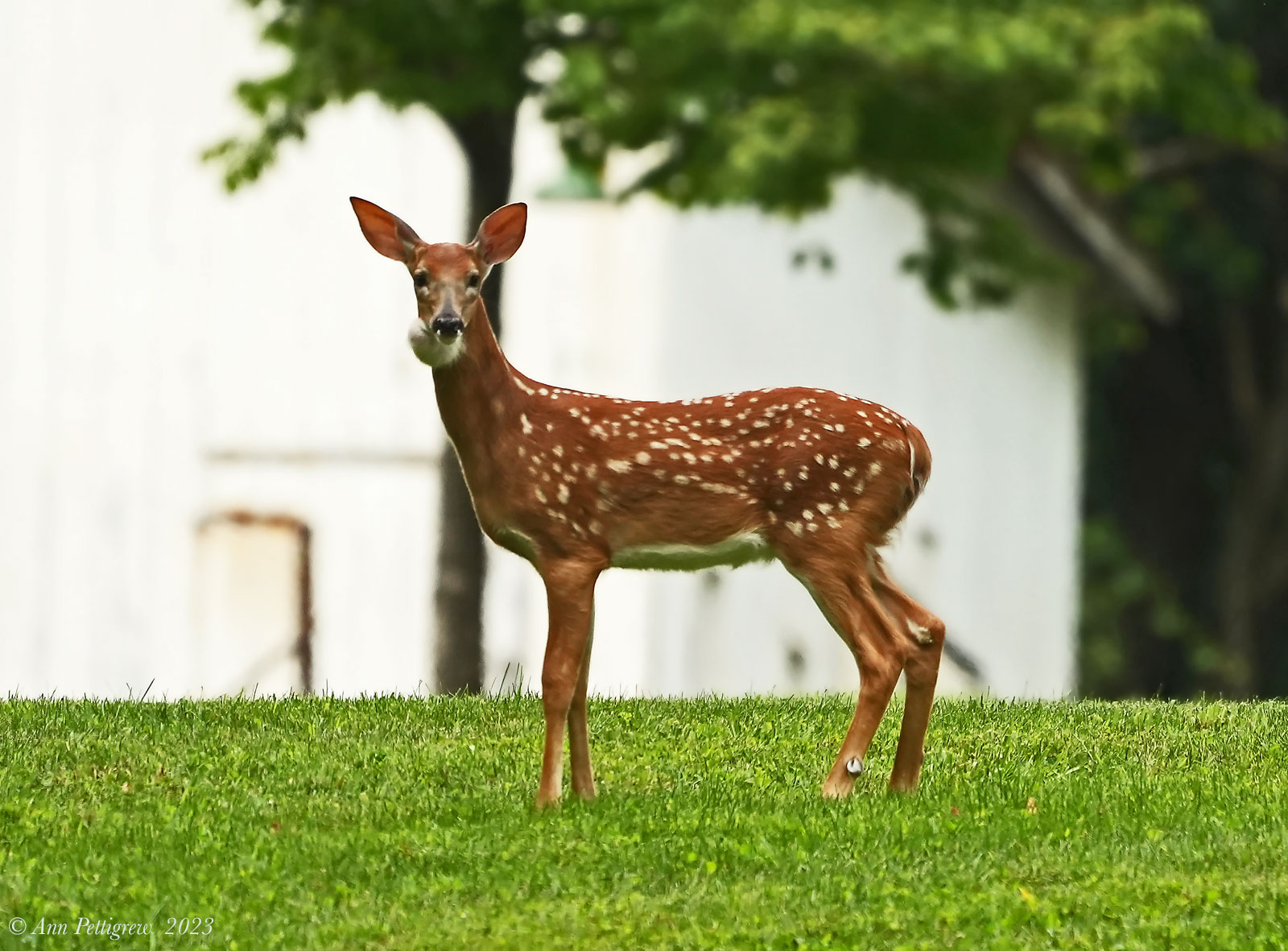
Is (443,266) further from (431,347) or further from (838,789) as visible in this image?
(838,789)

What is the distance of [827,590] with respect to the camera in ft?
26.6

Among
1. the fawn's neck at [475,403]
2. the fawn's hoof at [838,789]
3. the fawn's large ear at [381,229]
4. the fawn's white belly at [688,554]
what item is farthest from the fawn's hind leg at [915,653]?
the fawn's large ear at [381,229]

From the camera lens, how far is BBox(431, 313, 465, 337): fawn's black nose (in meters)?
7.72

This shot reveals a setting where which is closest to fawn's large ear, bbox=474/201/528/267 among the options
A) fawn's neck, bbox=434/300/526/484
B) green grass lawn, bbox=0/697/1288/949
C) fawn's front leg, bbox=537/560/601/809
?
fawn's neck, bbox=434/300/526/484

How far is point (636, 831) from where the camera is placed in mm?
7812

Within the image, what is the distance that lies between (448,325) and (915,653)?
2.11m

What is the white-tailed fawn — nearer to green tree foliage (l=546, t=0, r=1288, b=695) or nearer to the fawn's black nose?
the fawn's black nose

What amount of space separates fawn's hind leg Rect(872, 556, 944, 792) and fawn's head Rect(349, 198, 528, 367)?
5.82 feet

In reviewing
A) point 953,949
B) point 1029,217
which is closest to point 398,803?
point 953,949

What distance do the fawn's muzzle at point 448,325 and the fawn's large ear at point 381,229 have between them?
51cm

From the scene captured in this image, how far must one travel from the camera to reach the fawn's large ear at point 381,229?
8.22m

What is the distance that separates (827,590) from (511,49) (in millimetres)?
6765

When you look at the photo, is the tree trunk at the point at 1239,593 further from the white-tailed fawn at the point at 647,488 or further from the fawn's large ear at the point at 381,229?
the fawn's large ear at the point at 381,229

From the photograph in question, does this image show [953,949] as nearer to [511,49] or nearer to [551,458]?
[551,458]
